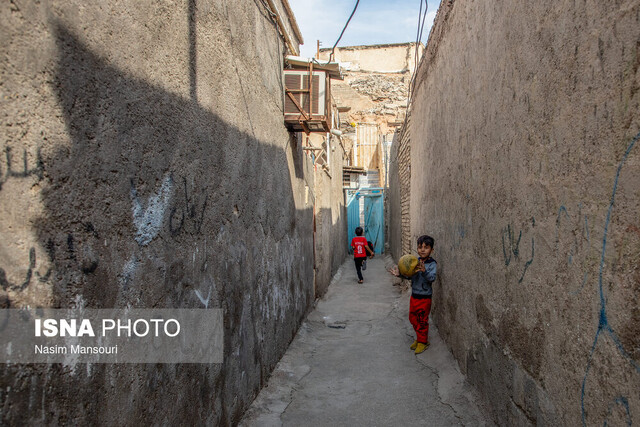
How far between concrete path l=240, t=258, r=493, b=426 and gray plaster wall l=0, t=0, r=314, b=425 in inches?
15.9

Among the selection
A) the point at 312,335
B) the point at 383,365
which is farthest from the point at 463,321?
the point at 312,335

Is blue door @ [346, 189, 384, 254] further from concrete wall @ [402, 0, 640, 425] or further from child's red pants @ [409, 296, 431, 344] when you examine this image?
concrete wall @ [402, 0, 640, 425]

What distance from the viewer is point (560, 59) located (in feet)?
6.20

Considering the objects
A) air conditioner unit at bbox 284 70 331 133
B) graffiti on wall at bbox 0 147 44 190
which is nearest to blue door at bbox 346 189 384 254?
air conditioner unit at bbox 284 70 331 133

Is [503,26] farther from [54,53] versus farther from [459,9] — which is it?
[54,53]

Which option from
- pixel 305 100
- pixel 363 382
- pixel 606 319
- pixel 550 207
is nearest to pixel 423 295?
pixel 363 382

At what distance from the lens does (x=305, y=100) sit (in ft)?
16.7

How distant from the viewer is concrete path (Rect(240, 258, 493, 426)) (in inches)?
128

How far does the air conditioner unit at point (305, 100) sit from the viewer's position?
499 cm

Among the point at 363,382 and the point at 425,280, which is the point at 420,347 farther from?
the point at 363,382

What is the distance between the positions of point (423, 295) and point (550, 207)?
2932 millimetres

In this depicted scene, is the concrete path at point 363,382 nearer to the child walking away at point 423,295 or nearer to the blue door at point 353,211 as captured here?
the child walking away at point 423,295

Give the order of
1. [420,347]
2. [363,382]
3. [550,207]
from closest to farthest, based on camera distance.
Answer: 1. [550,207]
2. [363,382]
3. [420,347]

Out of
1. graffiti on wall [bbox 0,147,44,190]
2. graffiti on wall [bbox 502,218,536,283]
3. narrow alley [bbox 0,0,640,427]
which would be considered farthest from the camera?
graffiti on wall [bbox 502,218,536,283]
